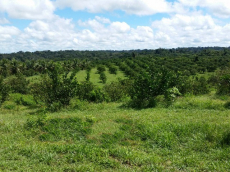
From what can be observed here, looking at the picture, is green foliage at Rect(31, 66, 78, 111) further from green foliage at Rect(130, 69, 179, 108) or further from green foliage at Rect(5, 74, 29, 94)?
green foliage at Rect(5, 74, 29, 94)

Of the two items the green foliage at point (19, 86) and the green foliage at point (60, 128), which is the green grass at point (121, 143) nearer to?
the green foliage at point (60, 128)

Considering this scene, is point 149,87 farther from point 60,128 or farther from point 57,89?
point 60,128

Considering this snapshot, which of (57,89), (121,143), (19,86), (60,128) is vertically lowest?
(19,86)

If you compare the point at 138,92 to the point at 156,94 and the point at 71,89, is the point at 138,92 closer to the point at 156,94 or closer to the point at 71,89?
the point at 156,94

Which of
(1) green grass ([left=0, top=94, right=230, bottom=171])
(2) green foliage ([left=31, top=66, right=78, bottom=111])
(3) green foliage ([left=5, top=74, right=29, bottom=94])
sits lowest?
(3) green foliage ([left=5, top=74, right=29, bottom=94])

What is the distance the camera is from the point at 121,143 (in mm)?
6465

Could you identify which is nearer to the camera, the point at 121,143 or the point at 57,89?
the point at 121,143

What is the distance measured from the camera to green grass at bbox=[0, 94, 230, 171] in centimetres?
517

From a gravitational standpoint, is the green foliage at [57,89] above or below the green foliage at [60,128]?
above

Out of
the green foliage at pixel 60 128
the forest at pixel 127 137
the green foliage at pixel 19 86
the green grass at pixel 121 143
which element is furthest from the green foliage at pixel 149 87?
the green foliage at pixel 19 86

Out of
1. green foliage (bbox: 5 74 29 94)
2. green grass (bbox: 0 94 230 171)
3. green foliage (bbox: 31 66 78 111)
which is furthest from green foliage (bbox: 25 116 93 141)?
green foliage (bbox: 5 74 29 94)

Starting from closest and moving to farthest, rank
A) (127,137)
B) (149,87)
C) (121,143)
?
(121,143), (127,137), (149,87)

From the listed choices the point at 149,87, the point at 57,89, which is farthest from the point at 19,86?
the point at 149,87

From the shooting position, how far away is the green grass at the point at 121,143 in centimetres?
517
